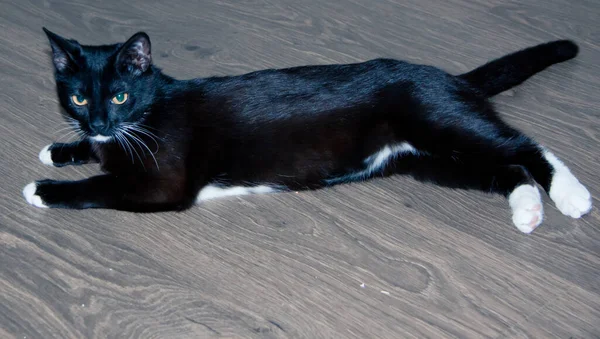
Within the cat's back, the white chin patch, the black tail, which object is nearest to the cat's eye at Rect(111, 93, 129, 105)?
the white chin patch

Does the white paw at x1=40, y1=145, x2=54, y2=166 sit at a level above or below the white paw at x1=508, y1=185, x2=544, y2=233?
below

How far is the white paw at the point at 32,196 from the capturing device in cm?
180

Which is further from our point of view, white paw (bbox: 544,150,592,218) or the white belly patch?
the white belly patch

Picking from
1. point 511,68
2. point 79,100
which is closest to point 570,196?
point 511,68

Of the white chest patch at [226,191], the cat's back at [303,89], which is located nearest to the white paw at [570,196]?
the cat's back at [303,89]

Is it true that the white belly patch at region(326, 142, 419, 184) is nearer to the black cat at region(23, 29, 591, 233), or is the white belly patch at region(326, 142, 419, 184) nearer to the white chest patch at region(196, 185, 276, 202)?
the black cat at region(23, 29, 591, 233)

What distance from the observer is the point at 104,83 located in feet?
5.62

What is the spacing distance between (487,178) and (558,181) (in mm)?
184

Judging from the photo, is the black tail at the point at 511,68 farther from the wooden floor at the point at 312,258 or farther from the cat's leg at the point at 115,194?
the cat's leg at the point at 115,194

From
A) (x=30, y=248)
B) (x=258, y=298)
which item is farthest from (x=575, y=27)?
(x=30, y=248)

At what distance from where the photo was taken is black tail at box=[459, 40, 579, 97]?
2.01 metres

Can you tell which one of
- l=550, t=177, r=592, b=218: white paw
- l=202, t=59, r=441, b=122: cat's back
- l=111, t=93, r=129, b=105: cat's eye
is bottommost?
l=550, t=177, r=592, b=218: white paw

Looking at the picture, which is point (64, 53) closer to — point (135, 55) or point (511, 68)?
point (135, 55)

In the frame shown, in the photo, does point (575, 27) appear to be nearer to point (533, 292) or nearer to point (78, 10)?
point (533, 292)
